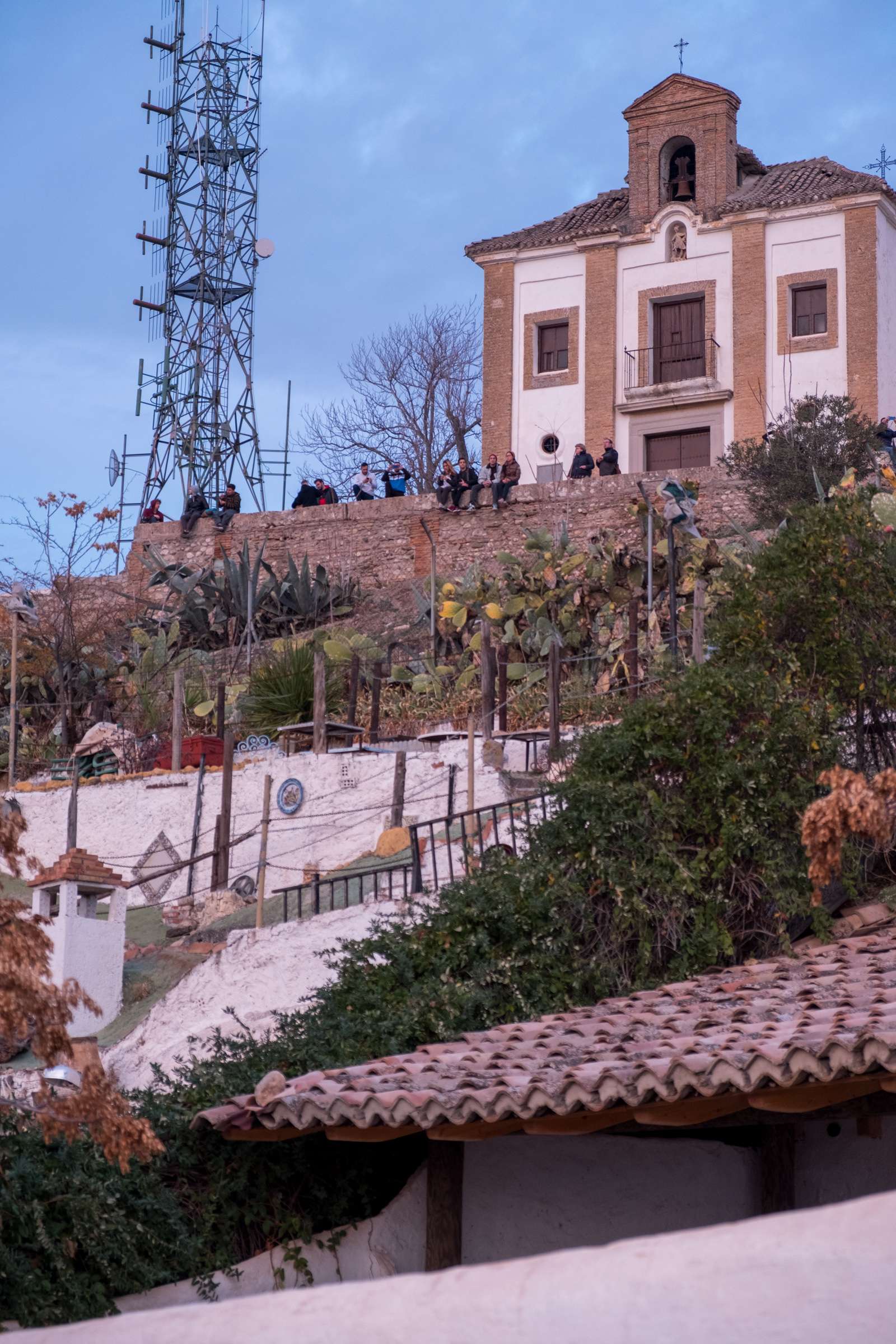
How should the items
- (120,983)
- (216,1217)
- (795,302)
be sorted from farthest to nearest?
(795,302), (120,983), (216,1217)

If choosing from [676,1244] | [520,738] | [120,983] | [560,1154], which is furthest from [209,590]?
[676,1244]

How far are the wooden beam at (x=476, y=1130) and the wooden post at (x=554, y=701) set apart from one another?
8051mm

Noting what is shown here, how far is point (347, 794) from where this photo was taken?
17.0m

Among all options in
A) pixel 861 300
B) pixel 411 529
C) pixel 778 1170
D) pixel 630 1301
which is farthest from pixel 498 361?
pixel 630 1301

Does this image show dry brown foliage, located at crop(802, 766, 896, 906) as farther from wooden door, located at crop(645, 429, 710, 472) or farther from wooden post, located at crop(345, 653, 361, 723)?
wooden door, located at crop(645, 429, 710, 472)

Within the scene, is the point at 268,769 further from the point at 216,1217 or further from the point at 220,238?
the point at 220,238

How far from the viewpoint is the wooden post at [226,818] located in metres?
16.3

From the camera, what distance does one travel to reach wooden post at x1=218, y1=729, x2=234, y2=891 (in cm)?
1631

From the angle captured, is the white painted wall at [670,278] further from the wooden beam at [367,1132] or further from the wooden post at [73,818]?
the wooden beam at [367,1132]

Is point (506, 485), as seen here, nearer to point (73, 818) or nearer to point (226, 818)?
point (73, 818)

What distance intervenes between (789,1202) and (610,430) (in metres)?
24.5

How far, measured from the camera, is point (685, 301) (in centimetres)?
3133

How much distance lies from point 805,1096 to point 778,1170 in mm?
1416

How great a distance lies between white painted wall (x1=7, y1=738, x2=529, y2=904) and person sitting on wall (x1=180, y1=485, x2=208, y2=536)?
39.9 feet
